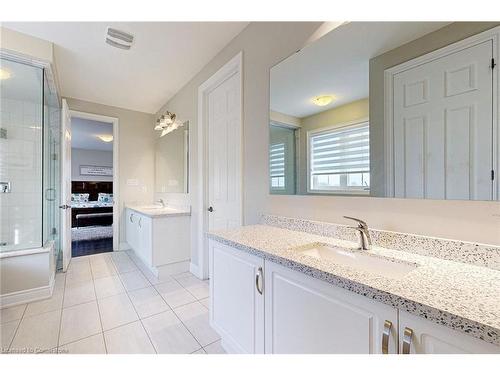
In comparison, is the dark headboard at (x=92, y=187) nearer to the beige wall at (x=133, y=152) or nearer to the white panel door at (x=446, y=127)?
the beige wall at (x=133, y=152)

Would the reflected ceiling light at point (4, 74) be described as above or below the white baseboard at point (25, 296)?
above

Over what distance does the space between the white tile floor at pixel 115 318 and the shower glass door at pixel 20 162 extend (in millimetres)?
912

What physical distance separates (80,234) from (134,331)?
4599mm

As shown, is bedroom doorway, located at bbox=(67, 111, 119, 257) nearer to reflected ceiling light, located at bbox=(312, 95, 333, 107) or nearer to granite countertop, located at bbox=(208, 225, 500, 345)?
reflected ceiling light, located at bbox=(312, 95, 333, 107)

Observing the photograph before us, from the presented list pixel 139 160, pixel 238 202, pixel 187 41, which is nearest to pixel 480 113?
pixel 238 202

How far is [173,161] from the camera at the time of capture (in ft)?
11.4

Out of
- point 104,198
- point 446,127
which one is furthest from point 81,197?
point 446,127

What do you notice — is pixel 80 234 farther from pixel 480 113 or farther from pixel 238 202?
pixel 480 113

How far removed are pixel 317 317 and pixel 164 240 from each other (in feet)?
7.58

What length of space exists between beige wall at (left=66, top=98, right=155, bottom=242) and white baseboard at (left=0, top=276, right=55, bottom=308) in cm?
166

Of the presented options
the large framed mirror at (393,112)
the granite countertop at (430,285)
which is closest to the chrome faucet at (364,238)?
the granite countertop at (430,285)

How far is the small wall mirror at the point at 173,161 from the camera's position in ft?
10.2

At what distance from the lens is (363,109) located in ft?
4.13

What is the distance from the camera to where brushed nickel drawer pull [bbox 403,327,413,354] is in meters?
0.64
